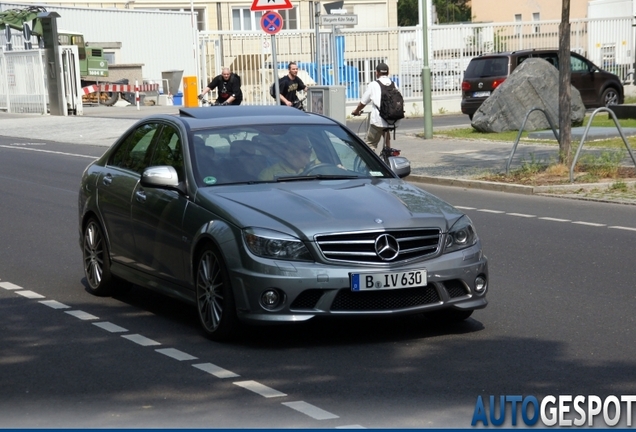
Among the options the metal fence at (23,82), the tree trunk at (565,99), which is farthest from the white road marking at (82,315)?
the metal fence at (23,82)

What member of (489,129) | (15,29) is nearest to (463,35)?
(489,129)

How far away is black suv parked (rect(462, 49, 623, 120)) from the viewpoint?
110 feet

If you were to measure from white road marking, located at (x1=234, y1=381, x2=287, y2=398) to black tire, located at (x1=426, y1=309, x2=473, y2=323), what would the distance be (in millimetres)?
1918

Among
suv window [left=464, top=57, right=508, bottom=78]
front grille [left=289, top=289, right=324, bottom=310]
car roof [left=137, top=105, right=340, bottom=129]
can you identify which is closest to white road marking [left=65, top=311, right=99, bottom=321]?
car roof [left=137, top=105, right=340, bottom=129]

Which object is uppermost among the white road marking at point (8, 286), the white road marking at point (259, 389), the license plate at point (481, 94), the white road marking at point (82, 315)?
the white road marking at point (259, 389)

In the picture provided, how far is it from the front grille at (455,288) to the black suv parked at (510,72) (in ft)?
82.5

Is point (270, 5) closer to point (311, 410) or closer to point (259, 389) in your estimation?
point (259, 389)

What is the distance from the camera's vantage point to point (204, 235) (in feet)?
26.2

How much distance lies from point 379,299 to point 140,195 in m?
2.31

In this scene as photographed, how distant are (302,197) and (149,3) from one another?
72820 mm

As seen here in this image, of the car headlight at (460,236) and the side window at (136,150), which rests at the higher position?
the side window at (136,150)

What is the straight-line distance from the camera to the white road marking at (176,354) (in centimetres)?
751

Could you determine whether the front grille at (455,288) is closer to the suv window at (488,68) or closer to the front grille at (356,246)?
the front grille at (356,246)

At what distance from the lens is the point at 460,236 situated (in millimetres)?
7988
